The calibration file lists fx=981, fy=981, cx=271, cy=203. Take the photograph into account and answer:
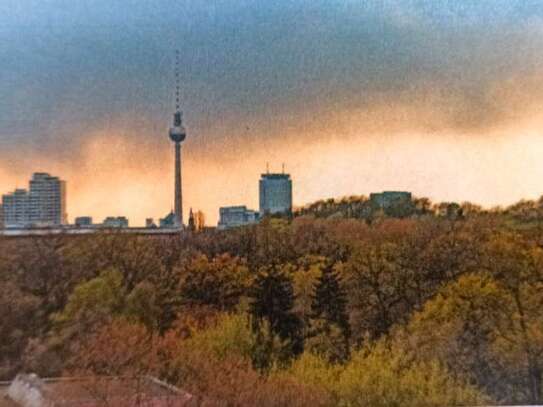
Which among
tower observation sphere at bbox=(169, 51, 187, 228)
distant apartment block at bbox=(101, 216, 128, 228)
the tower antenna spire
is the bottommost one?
distant apartment block at bbox=(101, 216, 128, 228)

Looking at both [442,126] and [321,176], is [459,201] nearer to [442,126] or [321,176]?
[442,126]

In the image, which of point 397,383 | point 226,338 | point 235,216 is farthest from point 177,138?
point 397,383

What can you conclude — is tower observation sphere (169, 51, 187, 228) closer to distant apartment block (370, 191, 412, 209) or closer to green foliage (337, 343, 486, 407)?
distant apartment block (370, 191, 412, 209)

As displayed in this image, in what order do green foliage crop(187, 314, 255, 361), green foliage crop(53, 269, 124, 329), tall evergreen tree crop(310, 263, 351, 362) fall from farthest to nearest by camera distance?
tall evergreen tree crop(310, 263, 351, 362)
green foliage crop(187, 314, 255, 361)
green foliage crop(53, 269, 124, 329)

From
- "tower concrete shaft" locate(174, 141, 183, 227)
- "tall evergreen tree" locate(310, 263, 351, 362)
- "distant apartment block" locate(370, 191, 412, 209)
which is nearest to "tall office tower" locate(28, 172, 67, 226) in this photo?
"tower concrete shaft" locate(174, 141, 183, 227)

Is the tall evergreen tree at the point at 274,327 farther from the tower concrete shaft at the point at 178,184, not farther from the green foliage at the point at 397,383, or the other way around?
the tower concrete shaft at the point at 178,184

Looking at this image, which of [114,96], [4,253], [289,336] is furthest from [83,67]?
[289,336]

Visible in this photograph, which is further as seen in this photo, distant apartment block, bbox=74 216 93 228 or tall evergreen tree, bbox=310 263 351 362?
tall evergreen tree, bbox=310 263 351 362

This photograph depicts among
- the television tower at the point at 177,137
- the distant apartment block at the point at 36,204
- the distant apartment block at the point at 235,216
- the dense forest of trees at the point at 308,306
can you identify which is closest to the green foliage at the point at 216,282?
the dense forest of trees at the point at 308,306
